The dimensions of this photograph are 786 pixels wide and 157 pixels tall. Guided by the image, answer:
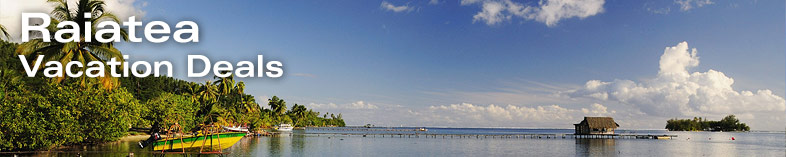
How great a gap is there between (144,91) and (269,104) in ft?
163

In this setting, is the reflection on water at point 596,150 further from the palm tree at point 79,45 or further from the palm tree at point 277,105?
the palm tree at point 277,105

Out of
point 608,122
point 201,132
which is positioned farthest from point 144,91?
point 608,122

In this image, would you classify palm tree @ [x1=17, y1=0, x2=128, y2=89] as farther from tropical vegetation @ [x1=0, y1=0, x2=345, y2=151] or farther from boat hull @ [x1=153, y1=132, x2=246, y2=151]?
boat hull @ [x1=153, y1=132, x2=246, y2=151]

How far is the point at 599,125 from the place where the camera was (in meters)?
90.6

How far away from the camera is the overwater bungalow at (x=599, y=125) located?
9012 centimetres

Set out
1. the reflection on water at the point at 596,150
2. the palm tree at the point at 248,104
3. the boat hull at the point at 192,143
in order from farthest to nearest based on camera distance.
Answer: the palm tree at the point at 248,104 → the reflection on water at the point at 596,150 → the boat hull at the point at 192,143

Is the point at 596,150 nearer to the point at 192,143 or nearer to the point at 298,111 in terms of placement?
the point at 192,143

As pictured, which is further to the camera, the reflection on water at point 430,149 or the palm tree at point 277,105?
the palm tree at point 277,105

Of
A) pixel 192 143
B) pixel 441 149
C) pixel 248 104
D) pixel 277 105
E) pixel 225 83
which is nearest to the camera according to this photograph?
pixel 192 143

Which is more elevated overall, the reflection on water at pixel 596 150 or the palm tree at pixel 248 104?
the palm tree at pixel 248 104

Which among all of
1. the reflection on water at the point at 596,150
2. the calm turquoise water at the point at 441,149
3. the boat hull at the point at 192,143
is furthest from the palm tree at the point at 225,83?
the reflection on water at the point at 596,150

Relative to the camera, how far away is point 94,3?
28109 millimetres

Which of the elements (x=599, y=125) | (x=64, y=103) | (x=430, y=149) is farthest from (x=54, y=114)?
(x=599, y=125)

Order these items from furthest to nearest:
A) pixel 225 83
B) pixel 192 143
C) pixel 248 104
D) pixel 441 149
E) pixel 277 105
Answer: pixel 277 105 → pixel 248 104 → pixel 225 83 → pixel 441 149 → pixel 192 143
